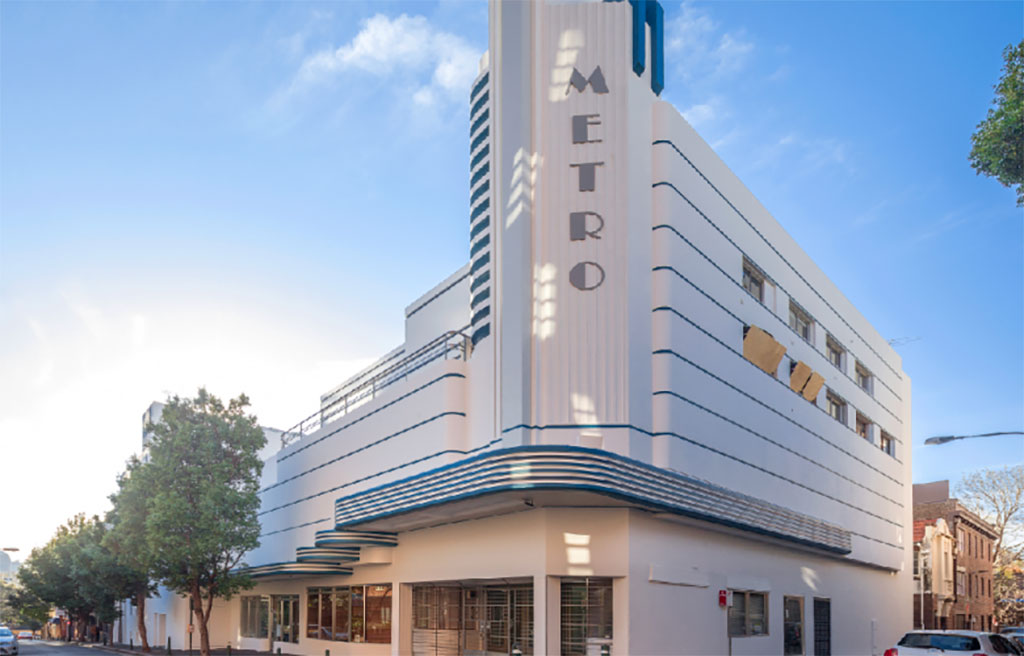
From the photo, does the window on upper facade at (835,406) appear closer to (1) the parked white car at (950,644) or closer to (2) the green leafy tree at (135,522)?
(1) the parked white car at (950,644)

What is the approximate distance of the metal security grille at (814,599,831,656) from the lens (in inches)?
1383

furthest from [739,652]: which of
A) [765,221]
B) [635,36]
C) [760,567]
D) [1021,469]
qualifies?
[1021,469]

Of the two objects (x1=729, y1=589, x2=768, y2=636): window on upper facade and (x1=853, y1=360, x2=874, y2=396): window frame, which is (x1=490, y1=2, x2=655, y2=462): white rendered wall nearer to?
(x1=729, y1=589, x2=768, y2=636): window on upper facade

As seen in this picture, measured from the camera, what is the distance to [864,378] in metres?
46.5

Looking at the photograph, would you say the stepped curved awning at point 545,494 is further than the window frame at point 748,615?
No

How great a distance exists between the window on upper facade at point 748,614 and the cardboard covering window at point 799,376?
26.8 feet

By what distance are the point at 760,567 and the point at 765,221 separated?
12109 millimetres

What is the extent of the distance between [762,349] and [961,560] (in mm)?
43513

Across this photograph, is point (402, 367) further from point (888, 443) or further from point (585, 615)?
point (888, 443)

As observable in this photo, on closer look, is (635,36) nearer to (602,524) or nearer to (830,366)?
(602,524)

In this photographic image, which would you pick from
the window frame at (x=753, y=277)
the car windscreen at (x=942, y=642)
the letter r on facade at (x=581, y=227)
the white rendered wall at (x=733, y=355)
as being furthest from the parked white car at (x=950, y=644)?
the window frame at (x=753, y=277)

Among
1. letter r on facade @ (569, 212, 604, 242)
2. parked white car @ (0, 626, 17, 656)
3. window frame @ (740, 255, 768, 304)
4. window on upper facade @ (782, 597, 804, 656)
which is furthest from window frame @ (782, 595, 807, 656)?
parked white car @ (0, 626, 17, 656)

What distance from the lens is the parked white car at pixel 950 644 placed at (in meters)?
20.7

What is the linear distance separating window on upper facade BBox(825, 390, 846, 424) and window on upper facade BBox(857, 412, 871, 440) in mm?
2583
